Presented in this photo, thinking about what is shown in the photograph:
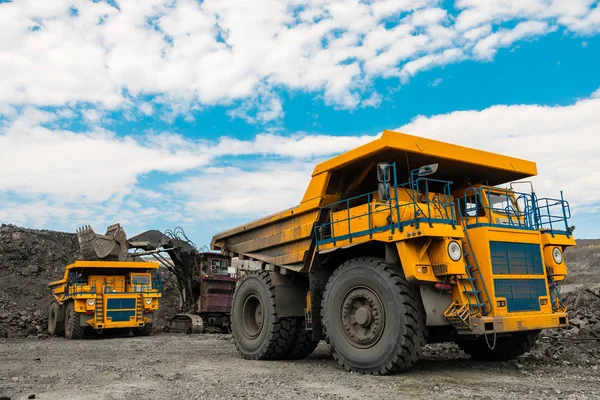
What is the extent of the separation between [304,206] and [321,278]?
53.6 inches

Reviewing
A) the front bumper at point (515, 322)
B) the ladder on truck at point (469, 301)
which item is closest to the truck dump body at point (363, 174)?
the ladder on truck at point (469, 301)

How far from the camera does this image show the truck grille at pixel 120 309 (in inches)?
741

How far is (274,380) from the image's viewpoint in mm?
7902

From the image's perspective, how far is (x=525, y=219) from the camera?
9305mm

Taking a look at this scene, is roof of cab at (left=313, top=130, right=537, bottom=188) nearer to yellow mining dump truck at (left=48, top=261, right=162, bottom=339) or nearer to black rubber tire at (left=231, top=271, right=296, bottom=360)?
black rubber tire at (left=231, top=271, right=296, bottom=360)

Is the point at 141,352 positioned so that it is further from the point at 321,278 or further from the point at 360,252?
the point at 360,252

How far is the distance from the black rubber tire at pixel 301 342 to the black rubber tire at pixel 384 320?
1794 mm

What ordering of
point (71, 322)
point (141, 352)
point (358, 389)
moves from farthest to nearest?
point (71, 322) → point (141, 352) → point (358, 389)

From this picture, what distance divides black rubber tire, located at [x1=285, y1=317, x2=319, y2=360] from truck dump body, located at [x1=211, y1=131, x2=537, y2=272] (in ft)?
3.97

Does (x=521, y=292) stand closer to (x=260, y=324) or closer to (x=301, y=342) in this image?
(x=301, y=342)

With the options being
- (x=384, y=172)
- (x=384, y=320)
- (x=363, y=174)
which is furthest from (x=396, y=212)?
(x=384, y=320)

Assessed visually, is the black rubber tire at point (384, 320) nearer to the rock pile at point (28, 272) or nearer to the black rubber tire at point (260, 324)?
the black rubber tire at point (260, 324)

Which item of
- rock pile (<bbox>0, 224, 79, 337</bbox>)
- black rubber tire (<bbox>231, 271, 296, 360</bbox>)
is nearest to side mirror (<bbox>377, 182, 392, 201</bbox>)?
black rubber tire (<bbox>231, 271, 296, 360</bbox>)

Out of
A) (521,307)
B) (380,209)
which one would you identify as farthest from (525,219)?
(380,209)
